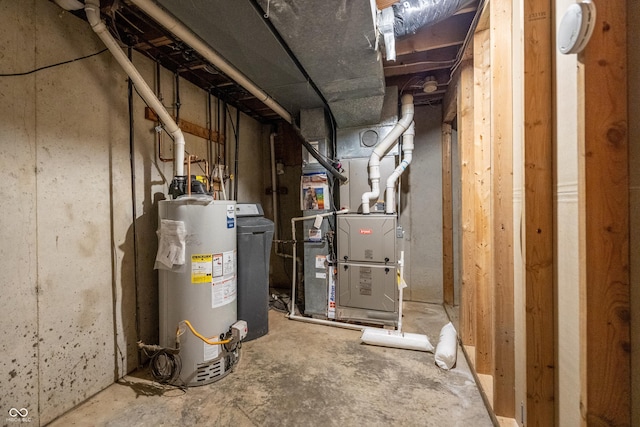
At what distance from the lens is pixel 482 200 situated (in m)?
1.86

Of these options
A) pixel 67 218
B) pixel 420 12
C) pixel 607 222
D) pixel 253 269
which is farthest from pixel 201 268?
pixel 420 12

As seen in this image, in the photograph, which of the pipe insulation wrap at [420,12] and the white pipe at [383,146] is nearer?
the pipe insulation wrap at [420,12]

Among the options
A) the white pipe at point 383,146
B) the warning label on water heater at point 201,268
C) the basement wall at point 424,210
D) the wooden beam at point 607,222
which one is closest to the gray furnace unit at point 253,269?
the warning label on water heater at point 201,268

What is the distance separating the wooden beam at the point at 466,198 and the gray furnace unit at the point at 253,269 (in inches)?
71.5

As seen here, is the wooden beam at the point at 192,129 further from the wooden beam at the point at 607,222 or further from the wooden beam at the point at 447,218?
the wooden beam at the point at 447,218

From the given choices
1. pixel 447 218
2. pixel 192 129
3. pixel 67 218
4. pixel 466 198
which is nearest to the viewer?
pixel 67 218

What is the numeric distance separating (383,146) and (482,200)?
119 centimetres

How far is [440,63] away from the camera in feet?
7.95

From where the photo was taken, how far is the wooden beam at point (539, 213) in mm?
963

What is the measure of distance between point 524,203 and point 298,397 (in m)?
1.71

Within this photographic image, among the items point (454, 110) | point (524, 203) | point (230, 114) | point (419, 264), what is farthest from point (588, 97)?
point (230, 114)

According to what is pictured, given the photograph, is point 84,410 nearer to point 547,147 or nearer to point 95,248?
point 95,248

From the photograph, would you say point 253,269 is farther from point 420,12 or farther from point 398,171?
point 420,12

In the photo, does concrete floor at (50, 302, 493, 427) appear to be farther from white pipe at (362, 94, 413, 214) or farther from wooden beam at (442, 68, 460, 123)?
wooden beam at (442, 68, 460, 123)
